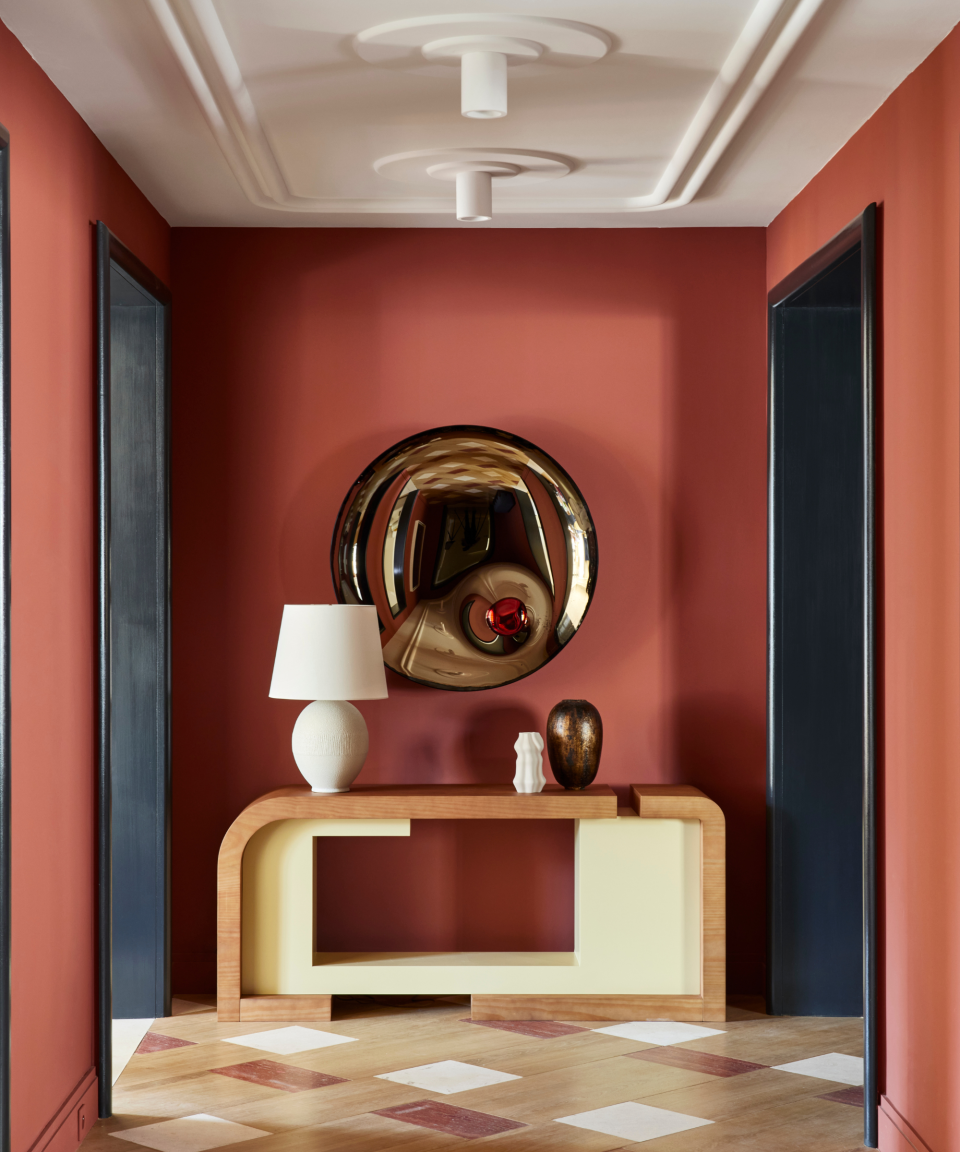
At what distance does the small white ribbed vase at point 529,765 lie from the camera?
3777mm

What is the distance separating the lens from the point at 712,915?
147 inches

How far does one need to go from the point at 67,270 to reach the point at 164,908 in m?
1.99

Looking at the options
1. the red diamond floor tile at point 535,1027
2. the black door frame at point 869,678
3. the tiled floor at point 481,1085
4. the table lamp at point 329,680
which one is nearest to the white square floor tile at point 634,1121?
the tiled floor at point 481,1085

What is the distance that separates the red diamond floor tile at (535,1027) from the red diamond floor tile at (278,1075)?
0.61 metres

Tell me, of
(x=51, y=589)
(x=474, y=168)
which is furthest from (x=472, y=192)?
(x=51, y=589)

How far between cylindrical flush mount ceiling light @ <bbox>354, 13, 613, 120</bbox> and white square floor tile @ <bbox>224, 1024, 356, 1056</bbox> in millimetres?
2556

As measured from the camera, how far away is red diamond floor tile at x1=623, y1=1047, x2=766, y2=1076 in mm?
3332

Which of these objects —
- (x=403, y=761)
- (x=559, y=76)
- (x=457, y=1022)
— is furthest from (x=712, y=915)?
(x=559, y=76)

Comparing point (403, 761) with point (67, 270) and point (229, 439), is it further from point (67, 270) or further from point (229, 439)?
point (67, 270)

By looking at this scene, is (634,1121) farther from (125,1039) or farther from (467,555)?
(467,555)

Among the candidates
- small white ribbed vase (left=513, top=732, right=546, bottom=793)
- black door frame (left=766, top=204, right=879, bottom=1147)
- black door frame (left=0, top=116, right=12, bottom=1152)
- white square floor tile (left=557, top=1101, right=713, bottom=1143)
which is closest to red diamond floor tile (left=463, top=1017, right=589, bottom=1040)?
white square floor tile (left=557, top=1101, right=713, bottom=1143)

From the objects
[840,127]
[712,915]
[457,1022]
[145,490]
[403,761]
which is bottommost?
[457,1022]

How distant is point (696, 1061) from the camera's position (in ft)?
11.1

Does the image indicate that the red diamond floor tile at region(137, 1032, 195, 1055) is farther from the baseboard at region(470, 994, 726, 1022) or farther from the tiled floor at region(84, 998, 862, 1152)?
the baseboard at region(470, 994, 726, 1022)
